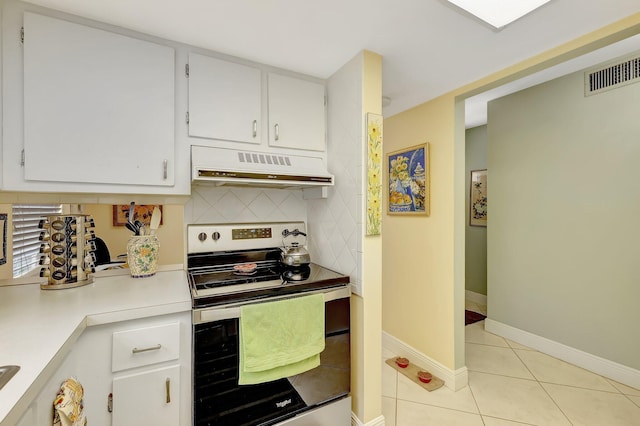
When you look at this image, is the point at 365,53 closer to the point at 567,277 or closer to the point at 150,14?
the point at 150,14

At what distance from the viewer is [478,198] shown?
3.76 m

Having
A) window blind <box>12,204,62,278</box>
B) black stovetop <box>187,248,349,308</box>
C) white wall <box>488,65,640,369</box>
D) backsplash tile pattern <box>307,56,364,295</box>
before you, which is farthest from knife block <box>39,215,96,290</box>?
white wall <box>488,65,640,369</box>

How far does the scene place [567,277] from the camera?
2449 millimetres

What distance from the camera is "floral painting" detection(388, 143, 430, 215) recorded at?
7.72ft

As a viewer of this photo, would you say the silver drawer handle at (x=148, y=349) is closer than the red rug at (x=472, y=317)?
Yes

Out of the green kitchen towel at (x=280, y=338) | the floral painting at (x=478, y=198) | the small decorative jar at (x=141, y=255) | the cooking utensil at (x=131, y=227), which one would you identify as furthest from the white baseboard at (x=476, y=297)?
the cooking utensil at (x=131, y=227)

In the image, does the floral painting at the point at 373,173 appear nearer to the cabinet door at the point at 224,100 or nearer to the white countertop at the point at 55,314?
the cabinet door at the point at 224,100

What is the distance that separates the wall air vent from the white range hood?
233cm

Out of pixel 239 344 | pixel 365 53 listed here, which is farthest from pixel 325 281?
pixel 365 53

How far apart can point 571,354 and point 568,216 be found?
1169 mm

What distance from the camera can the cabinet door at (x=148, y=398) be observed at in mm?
1139

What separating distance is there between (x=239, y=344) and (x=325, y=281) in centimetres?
53

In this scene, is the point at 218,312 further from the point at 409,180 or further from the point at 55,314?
the point at 409,180

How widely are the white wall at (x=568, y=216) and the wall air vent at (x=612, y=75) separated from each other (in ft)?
0.18
